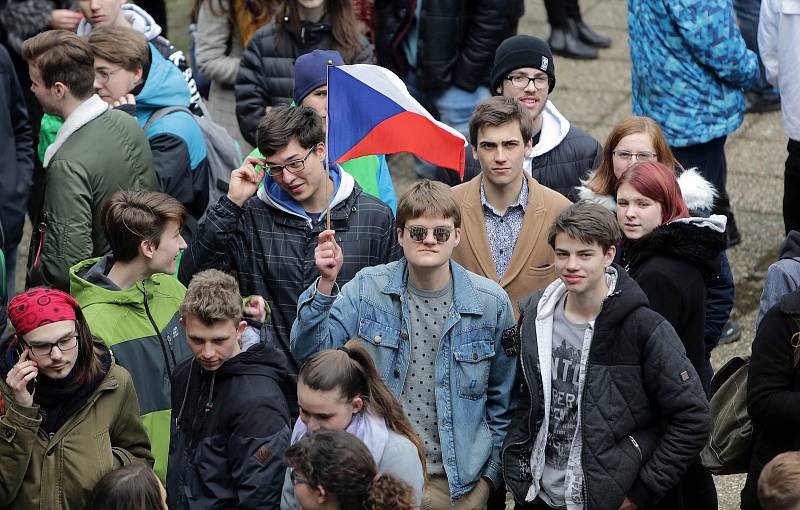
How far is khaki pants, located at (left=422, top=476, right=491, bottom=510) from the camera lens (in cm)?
456

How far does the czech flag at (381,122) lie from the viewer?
502 centimetres

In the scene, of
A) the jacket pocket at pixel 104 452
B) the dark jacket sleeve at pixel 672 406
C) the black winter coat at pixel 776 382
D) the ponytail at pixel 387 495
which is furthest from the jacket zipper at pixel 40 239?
the black winter coat at pixel 776 382

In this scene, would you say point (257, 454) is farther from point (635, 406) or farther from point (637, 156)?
point (637, 156)

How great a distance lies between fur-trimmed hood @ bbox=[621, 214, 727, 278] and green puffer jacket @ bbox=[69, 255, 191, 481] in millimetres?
A: 1968

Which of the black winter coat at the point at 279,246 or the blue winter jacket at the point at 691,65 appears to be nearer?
the black winter coat at the point at 279,246

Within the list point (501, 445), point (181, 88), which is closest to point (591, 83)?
point (181, 88)

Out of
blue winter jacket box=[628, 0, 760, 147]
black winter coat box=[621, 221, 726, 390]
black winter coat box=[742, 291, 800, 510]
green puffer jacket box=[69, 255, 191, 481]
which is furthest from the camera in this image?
blue winter jacket box=[628, 0, 760, 147]

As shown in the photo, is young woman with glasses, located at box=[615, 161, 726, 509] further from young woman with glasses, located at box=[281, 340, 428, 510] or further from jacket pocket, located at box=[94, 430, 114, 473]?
jacket pocket, located at box=[94, 430, 114, 473]

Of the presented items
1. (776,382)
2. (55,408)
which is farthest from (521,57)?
(55,408)

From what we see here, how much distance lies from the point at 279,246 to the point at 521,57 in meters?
1.66

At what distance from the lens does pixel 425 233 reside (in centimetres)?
453

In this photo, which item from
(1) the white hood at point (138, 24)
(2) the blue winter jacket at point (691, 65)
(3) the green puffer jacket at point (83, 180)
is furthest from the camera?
(1) the white hood at point (138, 24)

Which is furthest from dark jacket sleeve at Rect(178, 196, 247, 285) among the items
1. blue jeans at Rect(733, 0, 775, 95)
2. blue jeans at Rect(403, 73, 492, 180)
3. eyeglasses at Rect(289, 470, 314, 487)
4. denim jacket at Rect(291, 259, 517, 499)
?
blue jeans at Rect(733, 0, 775, 95)

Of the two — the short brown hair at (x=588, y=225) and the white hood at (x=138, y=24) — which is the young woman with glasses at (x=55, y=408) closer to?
the short brown hair at (x=588, y=225)
